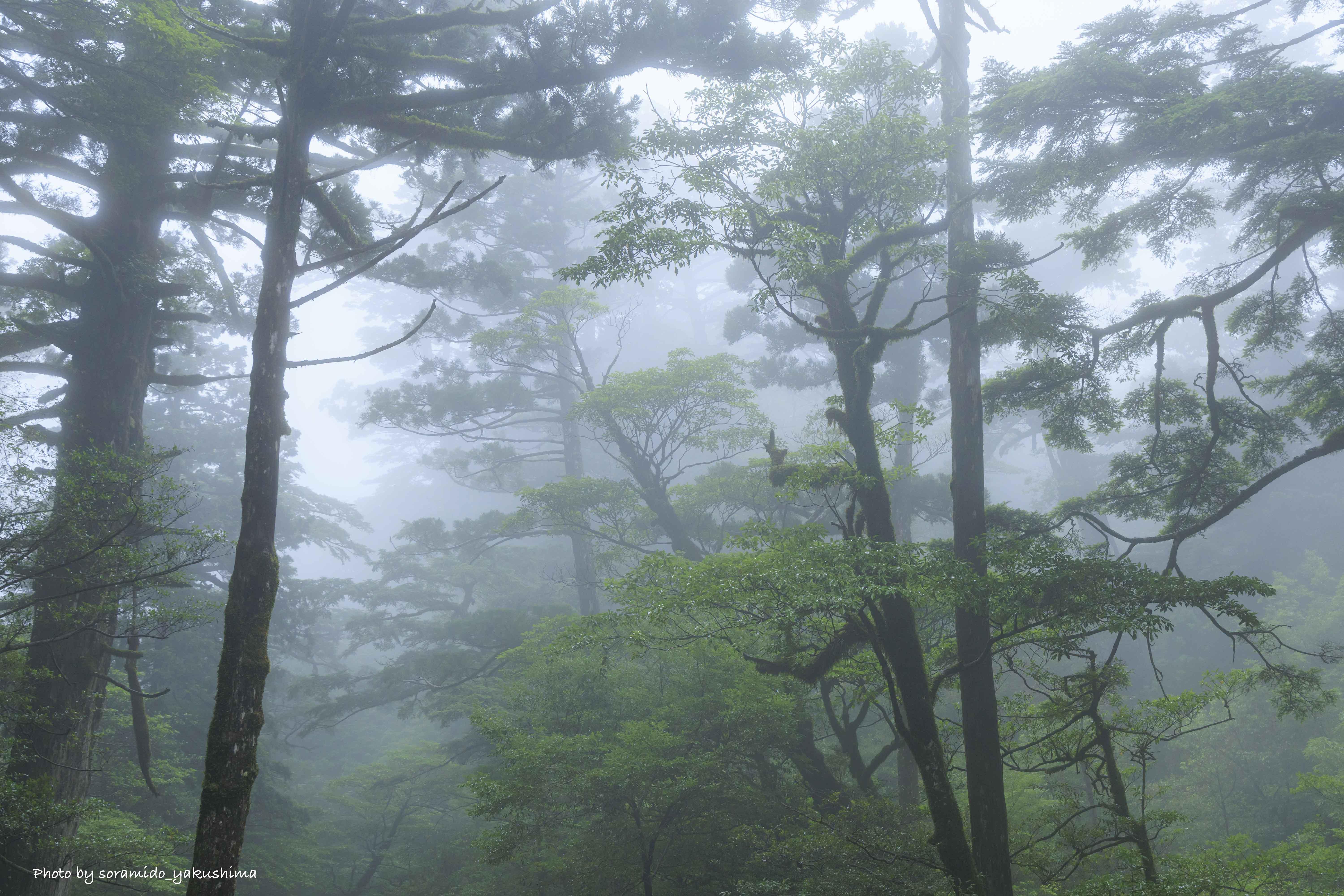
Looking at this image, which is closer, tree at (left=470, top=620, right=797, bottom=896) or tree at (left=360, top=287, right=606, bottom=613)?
tree at (left=470, top=620, right=797, bottom=896)

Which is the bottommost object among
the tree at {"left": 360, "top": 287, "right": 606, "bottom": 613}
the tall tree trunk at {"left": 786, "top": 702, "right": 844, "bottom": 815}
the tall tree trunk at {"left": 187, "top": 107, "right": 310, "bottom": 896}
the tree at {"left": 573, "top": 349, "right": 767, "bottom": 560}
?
the tall tree trunk at {"left": 786, "top": 702, "right": 844, "bottom": 815}

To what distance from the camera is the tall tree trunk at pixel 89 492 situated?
529 cm

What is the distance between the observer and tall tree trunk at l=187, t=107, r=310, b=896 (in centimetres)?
326

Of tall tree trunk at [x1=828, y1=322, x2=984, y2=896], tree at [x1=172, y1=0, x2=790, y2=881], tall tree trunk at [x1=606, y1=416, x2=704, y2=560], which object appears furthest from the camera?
tall tree trunk at [x1=606, y1=416, x2=704, y2=560]

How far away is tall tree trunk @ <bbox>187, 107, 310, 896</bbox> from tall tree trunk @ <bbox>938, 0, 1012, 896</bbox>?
4805 millimetres

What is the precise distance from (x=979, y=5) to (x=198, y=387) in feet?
69.1

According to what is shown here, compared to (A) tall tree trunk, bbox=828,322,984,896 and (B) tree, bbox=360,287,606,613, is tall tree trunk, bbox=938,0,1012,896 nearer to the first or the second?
(A) tall tree trunk, bbox=828,322,984,896

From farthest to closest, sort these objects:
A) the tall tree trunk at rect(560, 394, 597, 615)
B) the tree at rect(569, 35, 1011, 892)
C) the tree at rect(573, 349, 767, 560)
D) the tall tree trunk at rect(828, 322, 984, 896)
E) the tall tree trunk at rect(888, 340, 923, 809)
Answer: the tall tree trunk at rect(560, 394, 597, 615)
the tree at rect(573, 349, 767, 560)
the tall tree trunk at rect(888, 340, 923, 809)
the tree at rect(569, 35, 1011, 892)
the tall tree trunk at rect(828, 322, 984, 896)

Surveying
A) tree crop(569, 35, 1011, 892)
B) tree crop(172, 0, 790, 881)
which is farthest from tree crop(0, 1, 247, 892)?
tree crop(569, 35, 1011, 892)

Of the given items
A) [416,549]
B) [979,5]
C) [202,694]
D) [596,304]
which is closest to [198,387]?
[416,549]

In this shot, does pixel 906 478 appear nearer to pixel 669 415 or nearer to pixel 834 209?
pixel 669 415

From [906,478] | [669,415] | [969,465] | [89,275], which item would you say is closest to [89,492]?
[89,275]

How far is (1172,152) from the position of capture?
7.01 m

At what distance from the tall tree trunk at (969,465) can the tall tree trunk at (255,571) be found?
480 cm
